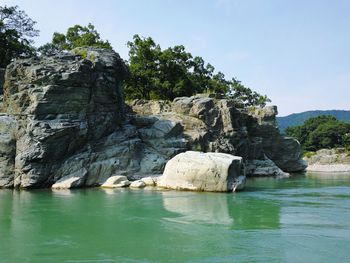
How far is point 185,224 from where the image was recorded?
13.9 meters

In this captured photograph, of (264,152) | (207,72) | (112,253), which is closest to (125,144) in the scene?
(112,253)

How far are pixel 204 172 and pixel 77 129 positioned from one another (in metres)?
8.93

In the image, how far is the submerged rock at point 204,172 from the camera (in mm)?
22594

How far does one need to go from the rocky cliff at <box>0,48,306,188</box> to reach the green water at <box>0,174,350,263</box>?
16.0ft

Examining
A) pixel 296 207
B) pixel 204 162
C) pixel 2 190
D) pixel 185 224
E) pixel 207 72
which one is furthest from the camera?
pixel 207 72

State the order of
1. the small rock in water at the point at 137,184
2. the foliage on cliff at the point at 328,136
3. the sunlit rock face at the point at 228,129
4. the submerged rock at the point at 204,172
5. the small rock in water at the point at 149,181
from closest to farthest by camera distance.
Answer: the submerged rock at the point at 204,172
the small rock in water at the point at 137,184
the small rock in water at the point at 149,181
the sunlit rock face at the point at 228,129
the foliage on cliff at the point at 328,136

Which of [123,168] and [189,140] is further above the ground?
[189,140]

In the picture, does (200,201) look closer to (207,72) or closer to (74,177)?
(74,177)

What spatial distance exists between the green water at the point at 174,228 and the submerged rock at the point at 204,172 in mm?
1545

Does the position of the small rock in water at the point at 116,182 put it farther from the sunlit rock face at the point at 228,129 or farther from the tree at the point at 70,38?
the tree at the point at 70,38

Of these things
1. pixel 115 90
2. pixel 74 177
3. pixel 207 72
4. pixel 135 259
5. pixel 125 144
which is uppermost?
pixel 207 72

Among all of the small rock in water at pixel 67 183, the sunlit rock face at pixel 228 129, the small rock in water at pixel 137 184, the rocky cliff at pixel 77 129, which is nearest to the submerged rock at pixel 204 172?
the small rock in water at pixel 137 184

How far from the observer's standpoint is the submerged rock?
74.1 ft

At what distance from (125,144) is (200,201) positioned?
10.8 metres
